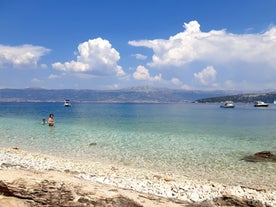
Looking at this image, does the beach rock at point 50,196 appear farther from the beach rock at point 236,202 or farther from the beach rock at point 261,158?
the beach rock at point 261,158

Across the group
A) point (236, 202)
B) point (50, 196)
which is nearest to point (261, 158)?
point (236, 202)

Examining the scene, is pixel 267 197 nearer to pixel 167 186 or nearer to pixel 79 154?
pixel 167 186

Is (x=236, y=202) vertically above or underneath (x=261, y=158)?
above

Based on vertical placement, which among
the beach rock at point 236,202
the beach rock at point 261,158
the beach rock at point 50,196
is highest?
the beach rock at point 50,196

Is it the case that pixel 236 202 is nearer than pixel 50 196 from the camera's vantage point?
No

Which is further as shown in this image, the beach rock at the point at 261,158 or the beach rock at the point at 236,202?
the beach rock at the point at 261,158

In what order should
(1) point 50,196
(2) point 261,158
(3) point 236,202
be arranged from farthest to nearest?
1. (2) point 261,158
2. (3) point 236,202
3. (1) point 50,196

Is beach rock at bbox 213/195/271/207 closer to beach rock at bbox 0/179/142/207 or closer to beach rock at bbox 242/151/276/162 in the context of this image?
beach rock at bbox 0/179/142/207

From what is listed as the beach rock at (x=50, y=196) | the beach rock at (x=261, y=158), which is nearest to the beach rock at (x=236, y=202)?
the beach rock at (x=50, y=196)

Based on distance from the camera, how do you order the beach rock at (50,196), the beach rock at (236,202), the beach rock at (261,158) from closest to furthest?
the beach rock at (50,196) < the beach rock at (236,202) < the beach rock at (261,158)

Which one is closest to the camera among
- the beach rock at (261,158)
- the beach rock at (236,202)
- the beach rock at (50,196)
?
the beach rock at (50,196)

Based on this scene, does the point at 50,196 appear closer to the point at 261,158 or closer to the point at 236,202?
the point at 236,202

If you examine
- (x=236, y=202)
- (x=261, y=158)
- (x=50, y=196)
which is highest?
(x=50, y=196)

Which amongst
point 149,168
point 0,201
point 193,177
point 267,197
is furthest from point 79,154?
point 0,201
